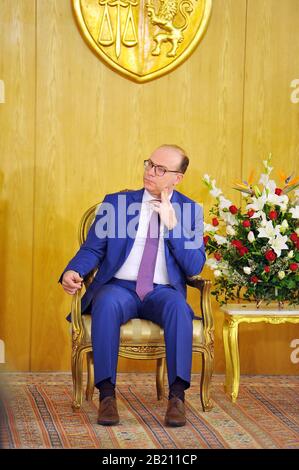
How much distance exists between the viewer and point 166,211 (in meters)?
3.51

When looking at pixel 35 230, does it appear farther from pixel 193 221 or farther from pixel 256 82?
pixel 256 82

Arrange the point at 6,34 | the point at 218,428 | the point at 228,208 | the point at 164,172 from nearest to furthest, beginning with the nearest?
the point at 218,428
the point at 164,172
the point at 228,208
the point at 6,34

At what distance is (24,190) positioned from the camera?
437 cm

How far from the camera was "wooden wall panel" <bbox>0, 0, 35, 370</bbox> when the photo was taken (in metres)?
4.30

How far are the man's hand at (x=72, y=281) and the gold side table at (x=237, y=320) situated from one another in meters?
0.87

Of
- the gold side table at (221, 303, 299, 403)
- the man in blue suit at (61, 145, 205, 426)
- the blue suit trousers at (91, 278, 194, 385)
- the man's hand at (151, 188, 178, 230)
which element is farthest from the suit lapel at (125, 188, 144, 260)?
the gold side table at (221, 303, 299, 403)

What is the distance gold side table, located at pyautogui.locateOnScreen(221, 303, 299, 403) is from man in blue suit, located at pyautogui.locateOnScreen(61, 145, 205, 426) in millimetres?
359

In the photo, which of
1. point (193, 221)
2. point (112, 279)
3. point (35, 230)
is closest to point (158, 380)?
point (112, 279)

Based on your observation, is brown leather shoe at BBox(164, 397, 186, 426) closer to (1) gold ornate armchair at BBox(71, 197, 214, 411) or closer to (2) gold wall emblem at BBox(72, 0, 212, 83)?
(1) gold ornate armchair at BBox(71, 197, 214, 411)

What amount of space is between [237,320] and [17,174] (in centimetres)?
158

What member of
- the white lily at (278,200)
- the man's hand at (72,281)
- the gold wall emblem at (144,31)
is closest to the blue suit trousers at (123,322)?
the man's hand at (72,281)

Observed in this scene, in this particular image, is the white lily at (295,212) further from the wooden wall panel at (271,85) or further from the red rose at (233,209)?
the wooden wall panel at (271,85)

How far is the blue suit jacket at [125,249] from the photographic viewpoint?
356 centimetres

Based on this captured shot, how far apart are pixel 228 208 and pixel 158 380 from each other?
986mm
